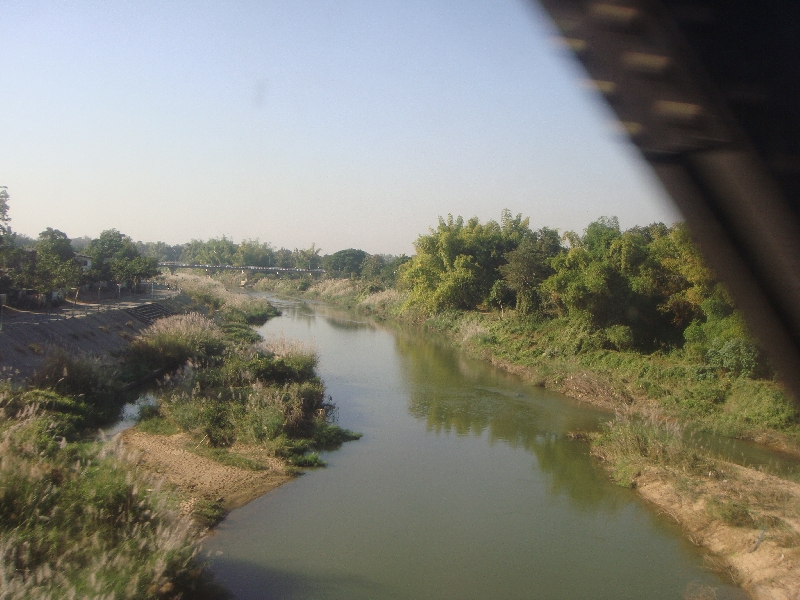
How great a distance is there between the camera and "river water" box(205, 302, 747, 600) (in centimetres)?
761

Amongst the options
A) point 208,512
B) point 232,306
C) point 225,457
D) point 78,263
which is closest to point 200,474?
point 225,457

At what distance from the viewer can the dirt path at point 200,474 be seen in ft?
31.4

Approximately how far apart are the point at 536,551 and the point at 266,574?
3.59 meters

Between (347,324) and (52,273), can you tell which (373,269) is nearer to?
(347,324)

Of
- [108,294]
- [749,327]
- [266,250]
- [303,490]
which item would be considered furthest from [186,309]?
[266,250]

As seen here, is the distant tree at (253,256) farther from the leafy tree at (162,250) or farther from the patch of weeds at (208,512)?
the patch of weeds at (208,512)

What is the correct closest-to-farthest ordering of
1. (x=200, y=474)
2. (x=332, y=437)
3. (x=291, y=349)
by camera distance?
(x=200, y=474) < (x=332, y=437) < (x=291, y=349)

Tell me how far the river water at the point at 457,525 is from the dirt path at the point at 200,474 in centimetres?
33

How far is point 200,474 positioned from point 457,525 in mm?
4285

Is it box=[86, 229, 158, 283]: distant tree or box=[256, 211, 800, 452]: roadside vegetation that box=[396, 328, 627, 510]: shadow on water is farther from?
box=[86, 229, 158, 283]: distant tree

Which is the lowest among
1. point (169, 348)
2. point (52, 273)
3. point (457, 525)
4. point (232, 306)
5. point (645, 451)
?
point (457, 525)

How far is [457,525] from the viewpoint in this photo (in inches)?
359

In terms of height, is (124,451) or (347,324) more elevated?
(124,451)

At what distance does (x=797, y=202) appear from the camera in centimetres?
137
